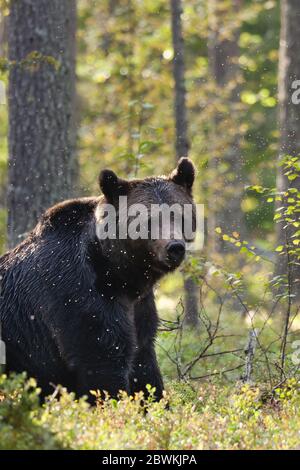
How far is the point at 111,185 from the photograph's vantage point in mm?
7477

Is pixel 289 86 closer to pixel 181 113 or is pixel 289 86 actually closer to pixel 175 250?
pixel 181 113

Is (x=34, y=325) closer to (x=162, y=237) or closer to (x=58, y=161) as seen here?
(x=162, y=237)

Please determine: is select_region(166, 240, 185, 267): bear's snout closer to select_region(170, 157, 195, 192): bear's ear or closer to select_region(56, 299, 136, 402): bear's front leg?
select_region(56, 299, 136, 402): bear's front leg

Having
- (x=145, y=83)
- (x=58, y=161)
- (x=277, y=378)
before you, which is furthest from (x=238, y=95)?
(x=277, y=378)

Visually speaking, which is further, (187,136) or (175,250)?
(187,136)

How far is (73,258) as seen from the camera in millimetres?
7426

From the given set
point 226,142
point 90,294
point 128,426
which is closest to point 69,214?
point 90,294

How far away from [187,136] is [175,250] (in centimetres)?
652

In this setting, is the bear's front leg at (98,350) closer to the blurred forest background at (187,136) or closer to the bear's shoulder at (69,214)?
the bear's shoulder at (69,214)

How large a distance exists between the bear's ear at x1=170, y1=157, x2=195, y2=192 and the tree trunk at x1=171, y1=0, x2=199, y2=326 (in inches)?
197

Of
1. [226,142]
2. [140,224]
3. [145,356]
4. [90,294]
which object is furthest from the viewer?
[226,142]

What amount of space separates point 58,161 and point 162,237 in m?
4.27

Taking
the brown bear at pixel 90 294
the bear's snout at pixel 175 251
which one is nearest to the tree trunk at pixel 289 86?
the brown bear at pixel 90 294

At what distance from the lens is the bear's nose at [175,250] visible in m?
6.99
